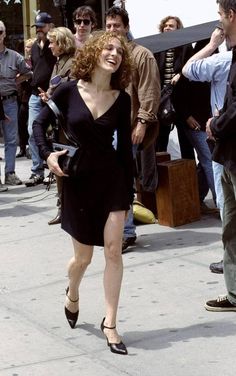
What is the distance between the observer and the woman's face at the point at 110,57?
544cm

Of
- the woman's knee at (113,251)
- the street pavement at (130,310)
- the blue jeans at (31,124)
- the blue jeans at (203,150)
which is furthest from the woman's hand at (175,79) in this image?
the woman's knee at (113,251)

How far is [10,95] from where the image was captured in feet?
39.1

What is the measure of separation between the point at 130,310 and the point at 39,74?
5566mm

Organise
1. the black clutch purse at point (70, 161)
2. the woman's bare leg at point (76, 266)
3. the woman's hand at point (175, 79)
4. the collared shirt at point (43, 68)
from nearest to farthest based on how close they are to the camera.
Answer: the black clutch purse at point (70, 161), the woman's bare leg at point (76, 266), the woman's hand at point (175, 79), the collared shirt at point (43, 68)

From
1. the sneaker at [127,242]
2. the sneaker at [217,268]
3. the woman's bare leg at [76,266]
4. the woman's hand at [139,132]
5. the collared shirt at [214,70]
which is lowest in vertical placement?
the sneaker at [127,242]

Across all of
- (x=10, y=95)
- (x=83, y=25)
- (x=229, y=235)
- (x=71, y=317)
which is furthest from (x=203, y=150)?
(x=10, y=95)

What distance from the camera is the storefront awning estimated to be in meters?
8.62

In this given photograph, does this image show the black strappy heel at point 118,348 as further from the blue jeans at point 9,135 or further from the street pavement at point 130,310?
the blue jeans at point 9,135

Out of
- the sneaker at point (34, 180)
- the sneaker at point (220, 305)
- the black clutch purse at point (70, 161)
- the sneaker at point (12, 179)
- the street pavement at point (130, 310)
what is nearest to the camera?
the street pavement at point (130, 310)

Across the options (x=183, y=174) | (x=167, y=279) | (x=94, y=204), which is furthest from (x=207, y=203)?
(x=94, y=204)

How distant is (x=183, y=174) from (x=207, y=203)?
0.99m

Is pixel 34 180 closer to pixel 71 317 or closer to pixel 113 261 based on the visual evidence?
pixel 71 317

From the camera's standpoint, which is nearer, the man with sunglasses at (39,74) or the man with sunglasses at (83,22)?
the man with sunglasses at (83,22)

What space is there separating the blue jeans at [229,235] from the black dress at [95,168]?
0.71m
